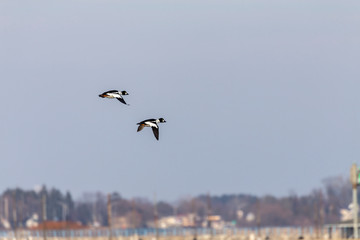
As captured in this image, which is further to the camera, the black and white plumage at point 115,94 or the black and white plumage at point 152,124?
the black and white plumage at point 152,124

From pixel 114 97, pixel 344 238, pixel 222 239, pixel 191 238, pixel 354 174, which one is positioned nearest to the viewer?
pixel 114 97

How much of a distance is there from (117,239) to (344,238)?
5264 centimetres

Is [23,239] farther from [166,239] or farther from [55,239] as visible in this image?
[166,239]

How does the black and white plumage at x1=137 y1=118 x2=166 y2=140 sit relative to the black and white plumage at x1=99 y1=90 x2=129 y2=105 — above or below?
below

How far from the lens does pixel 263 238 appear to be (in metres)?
172

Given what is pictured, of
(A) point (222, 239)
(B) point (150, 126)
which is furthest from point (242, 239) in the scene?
(B) point (150, 126)

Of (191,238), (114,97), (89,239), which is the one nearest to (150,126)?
(114,97)

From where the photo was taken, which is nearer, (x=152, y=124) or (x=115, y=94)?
(x=115, y=94)

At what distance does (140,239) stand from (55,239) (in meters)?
28.7

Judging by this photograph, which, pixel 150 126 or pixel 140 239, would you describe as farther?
pixel 140 239

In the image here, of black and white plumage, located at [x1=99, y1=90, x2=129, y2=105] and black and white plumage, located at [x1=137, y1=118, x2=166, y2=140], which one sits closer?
black and white plumage, located at [x1=99, y1=90, x2=129, y2=105]

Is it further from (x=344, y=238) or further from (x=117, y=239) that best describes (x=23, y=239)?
(x=344, y=238)

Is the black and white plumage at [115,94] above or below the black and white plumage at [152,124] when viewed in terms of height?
above

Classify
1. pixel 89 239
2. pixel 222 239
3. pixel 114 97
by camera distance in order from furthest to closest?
pixel 89 239 < pixel 222 239 < pixel 114 97
